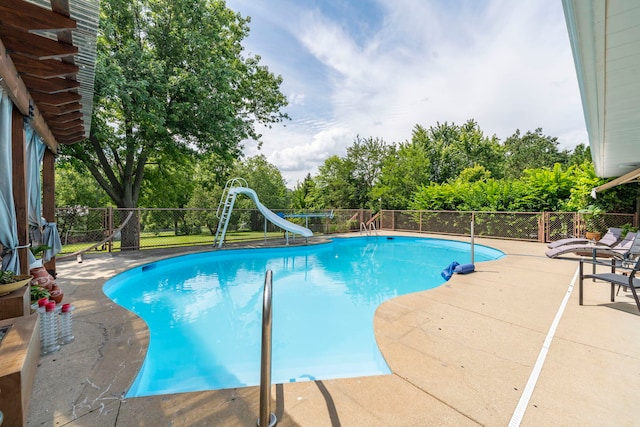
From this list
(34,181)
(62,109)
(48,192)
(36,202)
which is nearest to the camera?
(62,109)

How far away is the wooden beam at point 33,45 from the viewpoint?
2.22 metres

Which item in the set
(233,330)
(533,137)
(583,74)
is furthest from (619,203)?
(533,137)

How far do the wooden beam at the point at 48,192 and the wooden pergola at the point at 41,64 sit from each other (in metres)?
1.31

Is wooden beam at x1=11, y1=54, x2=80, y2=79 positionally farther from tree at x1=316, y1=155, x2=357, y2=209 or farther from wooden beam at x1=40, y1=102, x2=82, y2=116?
tree at x1=316, y1=155, x2=357, y2=209

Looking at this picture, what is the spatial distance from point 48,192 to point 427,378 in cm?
648

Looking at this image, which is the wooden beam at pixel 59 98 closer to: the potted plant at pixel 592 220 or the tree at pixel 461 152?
the potted plant at pixel 592 220

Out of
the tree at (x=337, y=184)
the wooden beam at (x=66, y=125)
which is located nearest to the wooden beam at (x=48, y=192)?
the wooden beam at (x=66, y=125)

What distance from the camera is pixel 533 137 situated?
3200 centimetres

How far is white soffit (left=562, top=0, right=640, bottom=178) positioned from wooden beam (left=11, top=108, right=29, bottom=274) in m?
4.81

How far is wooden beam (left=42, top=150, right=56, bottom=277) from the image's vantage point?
4.94 metres

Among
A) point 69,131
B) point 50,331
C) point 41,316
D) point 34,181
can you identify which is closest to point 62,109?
point 34,181

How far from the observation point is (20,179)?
3047mm

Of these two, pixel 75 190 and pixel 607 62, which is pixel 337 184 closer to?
pixel 75 190

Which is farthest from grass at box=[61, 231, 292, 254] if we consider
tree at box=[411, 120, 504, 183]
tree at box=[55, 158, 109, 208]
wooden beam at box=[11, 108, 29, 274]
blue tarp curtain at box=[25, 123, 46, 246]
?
tree at box=[411, 120, 504, 183]
